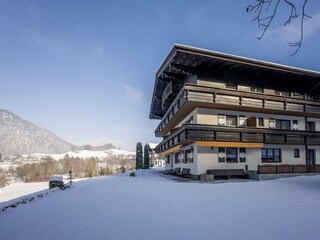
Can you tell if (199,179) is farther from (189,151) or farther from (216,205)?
(216,205)

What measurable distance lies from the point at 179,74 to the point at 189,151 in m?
8.35

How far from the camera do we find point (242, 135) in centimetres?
1988

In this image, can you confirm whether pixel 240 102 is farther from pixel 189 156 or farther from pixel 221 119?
pixel 189 156

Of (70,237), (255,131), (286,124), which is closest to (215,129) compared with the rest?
(255,131)

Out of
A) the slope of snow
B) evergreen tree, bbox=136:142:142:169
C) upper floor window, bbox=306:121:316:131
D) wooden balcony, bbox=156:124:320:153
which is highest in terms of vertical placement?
upper floor window, bbox=306:121:316:131

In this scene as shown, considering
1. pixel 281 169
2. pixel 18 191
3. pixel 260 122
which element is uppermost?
pixel 260 122

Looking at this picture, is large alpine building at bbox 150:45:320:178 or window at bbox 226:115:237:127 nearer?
large alpine building at bbox 150:45:320:178

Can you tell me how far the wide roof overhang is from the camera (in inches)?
772

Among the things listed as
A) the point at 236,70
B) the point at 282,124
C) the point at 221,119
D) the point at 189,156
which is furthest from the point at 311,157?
the point at 189,156

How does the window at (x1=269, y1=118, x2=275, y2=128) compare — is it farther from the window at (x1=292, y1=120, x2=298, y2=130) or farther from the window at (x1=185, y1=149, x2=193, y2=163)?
the window at (x1=185, y1=149, x2=193, y2=163)

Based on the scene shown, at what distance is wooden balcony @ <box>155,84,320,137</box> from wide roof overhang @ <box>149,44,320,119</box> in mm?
2391

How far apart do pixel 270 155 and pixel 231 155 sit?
4.65 meters

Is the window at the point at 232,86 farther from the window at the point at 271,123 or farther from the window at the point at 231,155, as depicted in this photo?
the window at the point at 231,155

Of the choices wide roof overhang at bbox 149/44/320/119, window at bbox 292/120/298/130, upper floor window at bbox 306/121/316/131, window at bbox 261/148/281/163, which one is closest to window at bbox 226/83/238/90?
wide roof overhang at bbox 149/44/320/119
